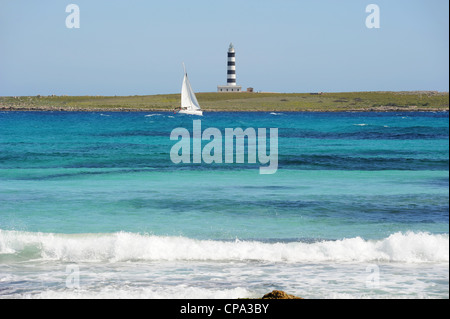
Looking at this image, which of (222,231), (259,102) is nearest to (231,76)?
(259,102)

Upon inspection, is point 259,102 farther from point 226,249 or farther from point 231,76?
point 226,249

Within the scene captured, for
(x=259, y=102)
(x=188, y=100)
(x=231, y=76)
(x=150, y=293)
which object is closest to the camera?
(x=150, y=293)

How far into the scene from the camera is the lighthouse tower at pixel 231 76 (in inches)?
6368

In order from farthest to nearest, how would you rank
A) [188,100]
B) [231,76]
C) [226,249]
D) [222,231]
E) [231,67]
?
[231,76] < [231,67] < [188,100] < [222,231] < [226,249]

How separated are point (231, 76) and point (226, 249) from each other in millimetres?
159585

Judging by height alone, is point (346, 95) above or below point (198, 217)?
above

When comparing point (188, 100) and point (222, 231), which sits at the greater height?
point (188, 100)

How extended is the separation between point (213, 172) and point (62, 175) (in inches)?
286

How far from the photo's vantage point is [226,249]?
15.2m

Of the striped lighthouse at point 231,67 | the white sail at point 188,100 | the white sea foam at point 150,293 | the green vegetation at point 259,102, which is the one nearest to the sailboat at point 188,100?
the white sail at point 188,100

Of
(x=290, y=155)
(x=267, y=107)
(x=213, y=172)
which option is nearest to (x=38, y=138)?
(x=290, y=155)

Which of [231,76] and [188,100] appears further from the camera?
[231,76]

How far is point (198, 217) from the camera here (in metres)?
19.4

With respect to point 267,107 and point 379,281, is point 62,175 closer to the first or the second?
point 379,281
